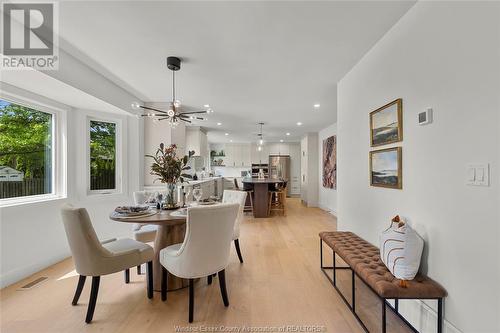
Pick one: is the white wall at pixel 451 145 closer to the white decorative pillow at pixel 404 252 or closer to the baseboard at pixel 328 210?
the white decorative pillow at pixel 404 252

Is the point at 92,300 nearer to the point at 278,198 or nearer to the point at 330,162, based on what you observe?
the point at 278,198

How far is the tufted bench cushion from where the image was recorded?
1501mm

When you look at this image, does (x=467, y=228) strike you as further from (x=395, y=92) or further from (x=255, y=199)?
(x=255, y=199)

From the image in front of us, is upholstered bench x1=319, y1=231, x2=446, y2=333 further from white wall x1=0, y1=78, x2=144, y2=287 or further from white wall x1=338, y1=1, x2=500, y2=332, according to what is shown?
white wall x1=0, y1=78, x2=144, y2=287

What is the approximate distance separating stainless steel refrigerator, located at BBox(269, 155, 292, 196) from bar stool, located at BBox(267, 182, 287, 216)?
3.01 meters

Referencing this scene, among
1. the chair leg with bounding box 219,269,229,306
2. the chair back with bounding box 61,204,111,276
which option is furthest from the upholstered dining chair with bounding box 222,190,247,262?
the chair back with bounding box 61,204,111,276

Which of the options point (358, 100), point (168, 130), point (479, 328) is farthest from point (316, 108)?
point (479, 328)

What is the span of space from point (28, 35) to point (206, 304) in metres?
3.05

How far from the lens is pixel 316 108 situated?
4711 mm

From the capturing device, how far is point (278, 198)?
675 cm

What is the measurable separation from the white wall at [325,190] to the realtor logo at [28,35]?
593 cm

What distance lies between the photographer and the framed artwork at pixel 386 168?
6.46 feet

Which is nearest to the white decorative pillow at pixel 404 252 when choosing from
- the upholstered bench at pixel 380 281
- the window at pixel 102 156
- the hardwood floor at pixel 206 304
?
the upholstered bench at pixel 380 281

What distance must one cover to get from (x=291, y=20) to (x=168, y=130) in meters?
3.12
